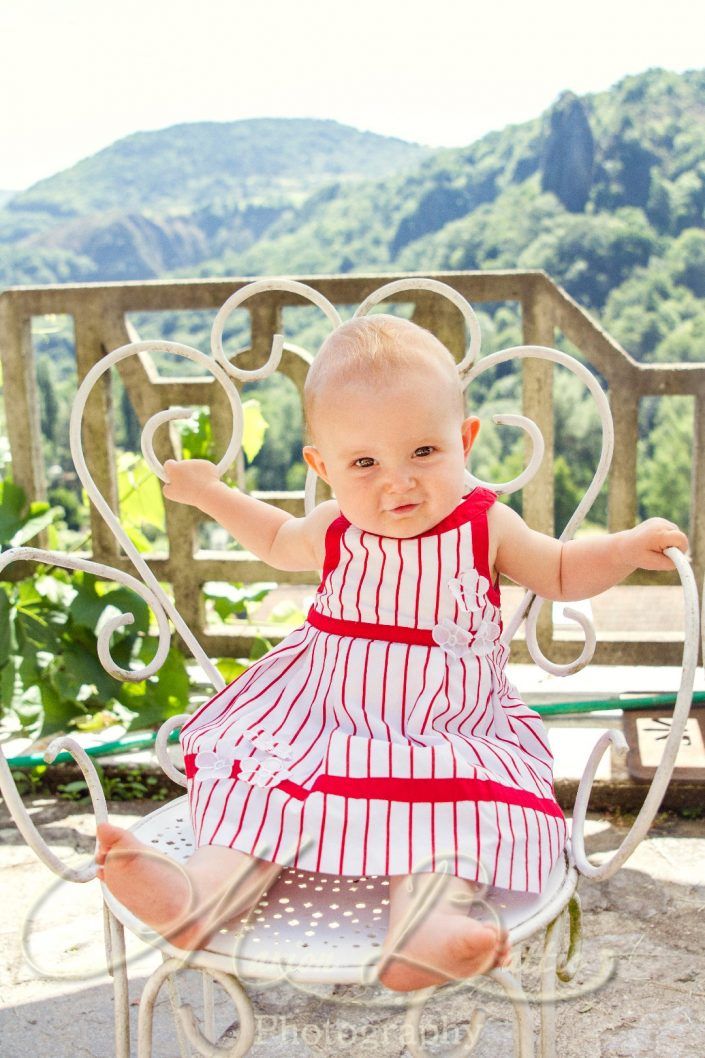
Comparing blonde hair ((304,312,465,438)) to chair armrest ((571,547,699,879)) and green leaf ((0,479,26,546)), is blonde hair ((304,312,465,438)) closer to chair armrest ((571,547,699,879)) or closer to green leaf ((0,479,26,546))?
chair armrest ((571,547,699,879))

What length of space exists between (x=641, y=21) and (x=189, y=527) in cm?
4461

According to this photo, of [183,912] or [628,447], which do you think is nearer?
[183,912]

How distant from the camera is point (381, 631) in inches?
48.1

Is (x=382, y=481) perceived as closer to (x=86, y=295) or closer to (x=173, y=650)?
(x=173, y=650)

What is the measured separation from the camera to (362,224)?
40.1 m

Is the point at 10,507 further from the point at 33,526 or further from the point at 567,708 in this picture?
the point at 567,708

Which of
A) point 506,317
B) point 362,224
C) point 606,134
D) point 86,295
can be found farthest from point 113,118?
point 86,295

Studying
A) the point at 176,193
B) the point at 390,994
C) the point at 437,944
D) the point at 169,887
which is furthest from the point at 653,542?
the point at 176,193

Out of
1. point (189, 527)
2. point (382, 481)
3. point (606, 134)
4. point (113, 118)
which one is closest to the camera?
point (382, 481)

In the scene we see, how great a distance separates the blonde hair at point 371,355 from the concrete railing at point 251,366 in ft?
4.21

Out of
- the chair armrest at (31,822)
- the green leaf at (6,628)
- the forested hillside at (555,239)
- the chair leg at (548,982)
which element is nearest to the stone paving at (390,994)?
the chair leg at (548,982)

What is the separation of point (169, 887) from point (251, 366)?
1.83 m

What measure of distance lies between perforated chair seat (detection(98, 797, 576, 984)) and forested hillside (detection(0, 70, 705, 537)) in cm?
2491

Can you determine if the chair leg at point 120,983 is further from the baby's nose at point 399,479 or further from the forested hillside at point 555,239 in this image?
the forested hillside at point 555,239
